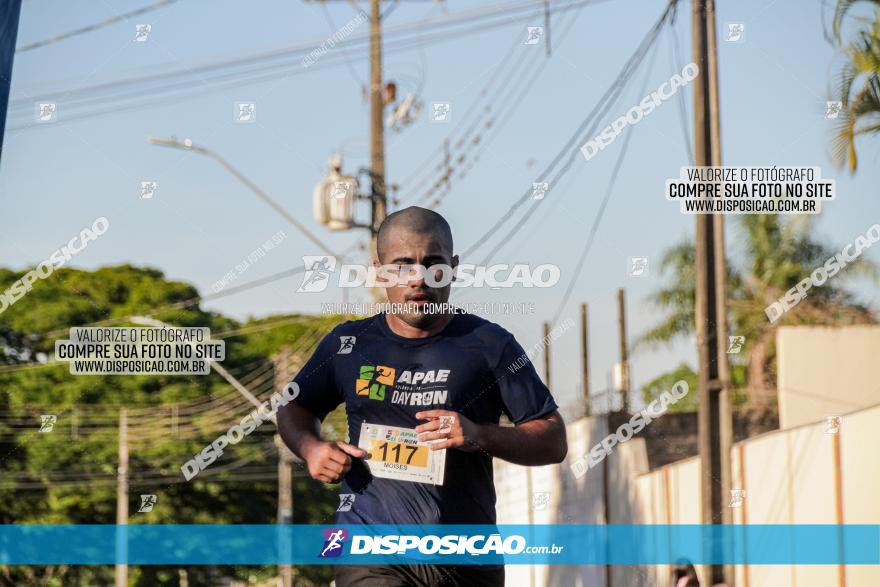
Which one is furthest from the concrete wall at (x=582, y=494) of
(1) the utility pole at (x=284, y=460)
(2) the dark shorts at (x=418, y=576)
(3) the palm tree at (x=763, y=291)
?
(2) the dark shorts at (x=418, y=576)

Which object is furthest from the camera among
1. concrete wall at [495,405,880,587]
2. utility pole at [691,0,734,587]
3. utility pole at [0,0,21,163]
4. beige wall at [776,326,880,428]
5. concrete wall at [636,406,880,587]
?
beige wall at [776,326,880,428]

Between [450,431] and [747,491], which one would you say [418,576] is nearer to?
[450,431]

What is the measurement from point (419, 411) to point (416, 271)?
53 centimetres

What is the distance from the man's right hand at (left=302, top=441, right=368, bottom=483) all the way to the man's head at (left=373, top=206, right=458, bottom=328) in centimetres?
58

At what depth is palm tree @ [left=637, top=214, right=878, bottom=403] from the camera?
10477 mm

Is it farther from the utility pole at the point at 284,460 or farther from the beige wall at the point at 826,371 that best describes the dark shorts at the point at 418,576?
the utility pole at the point at 284,460

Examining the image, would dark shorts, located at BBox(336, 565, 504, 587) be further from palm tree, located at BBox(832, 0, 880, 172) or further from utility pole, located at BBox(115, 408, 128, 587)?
utility pole, located at BBox(115, 408, 128, 587)

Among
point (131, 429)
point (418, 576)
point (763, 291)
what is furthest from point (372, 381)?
point (131, 429)

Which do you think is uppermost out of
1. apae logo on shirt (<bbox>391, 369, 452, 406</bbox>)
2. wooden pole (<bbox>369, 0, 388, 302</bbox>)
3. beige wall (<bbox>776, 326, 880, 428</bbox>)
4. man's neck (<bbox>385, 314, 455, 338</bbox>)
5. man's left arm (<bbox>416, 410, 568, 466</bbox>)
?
wooden pole (<bbox>369, 0, 388, 302</bbox>)

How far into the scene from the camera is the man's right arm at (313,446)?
4457 millimetres

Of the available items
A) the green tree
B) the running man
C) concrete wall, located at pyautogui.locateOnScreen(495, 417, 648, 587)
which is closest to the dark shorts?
the running man

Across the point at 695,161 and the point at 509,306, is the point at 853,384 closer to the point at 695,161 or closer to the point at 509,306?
the point at 695,161

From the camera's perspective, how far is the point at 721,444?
8.40 m

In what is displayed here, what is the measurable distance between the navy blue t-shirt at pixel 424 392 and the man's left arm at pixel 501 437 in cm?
8
